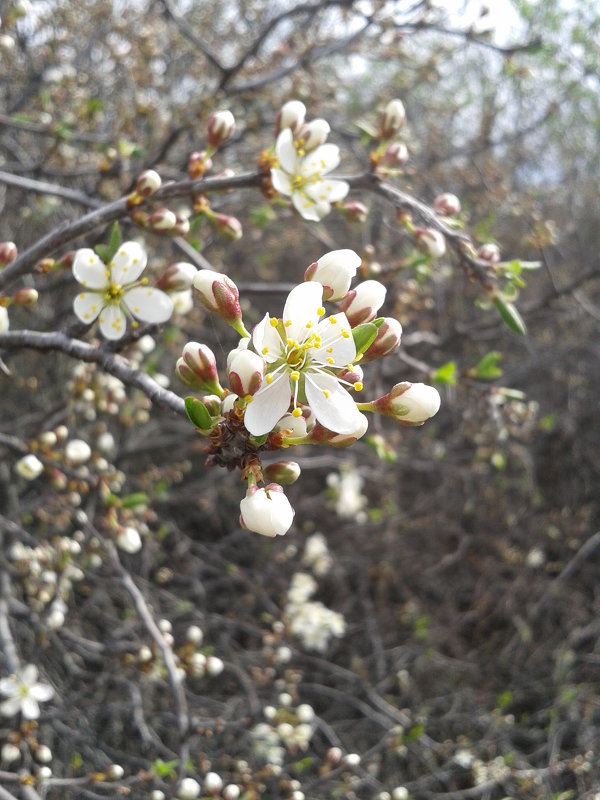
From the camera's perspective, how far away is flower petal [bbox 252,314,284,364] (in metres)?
1.19

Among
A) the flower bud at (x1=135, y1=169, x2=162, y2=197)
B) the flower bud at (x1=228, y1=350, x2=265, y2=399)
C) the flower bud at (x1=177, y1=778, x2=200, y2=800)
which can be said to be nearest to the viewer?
the flower bud at (x1=228, y1=350, x2=265, y2=399)

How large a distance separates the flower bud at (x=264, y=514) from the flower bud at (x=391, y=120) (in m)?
1.31

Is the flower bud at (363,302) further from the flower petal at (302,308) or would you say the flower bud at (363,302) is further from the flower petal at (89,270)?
the flower petal at (89,270)

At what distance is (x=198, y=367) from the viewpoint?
3.88ft

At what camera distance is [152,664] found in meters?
2.53

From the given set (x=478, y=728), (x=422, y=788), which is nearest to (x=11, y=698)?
(x=422, y=788)

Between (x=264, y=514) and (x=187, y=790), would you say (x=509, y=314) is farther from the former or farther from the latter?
(x=187, y=790)

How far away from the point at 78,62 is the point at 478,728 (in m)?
5.12

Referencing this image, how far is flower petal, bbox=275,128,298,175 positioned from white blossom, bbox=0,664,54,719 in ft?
6.54

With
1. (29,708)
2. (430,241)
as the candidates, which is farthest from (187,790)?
(430,241)

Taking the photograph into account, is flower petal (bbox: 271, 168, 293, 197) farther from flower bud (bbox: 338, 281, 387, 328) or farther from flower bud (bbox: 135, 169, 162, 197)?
flower bud (bbox: 338, 281, 387, 328)

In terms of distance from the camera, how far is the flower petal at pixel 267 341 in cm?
119

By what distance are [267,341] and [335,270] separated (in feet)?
0.69

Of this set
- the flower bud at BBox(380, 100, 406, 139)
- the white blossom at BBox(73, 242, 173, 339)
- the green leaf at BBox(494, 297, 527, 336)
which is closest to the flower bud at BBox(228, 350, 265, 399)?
the white blossom at BBox(73, 242, 173, 339)
